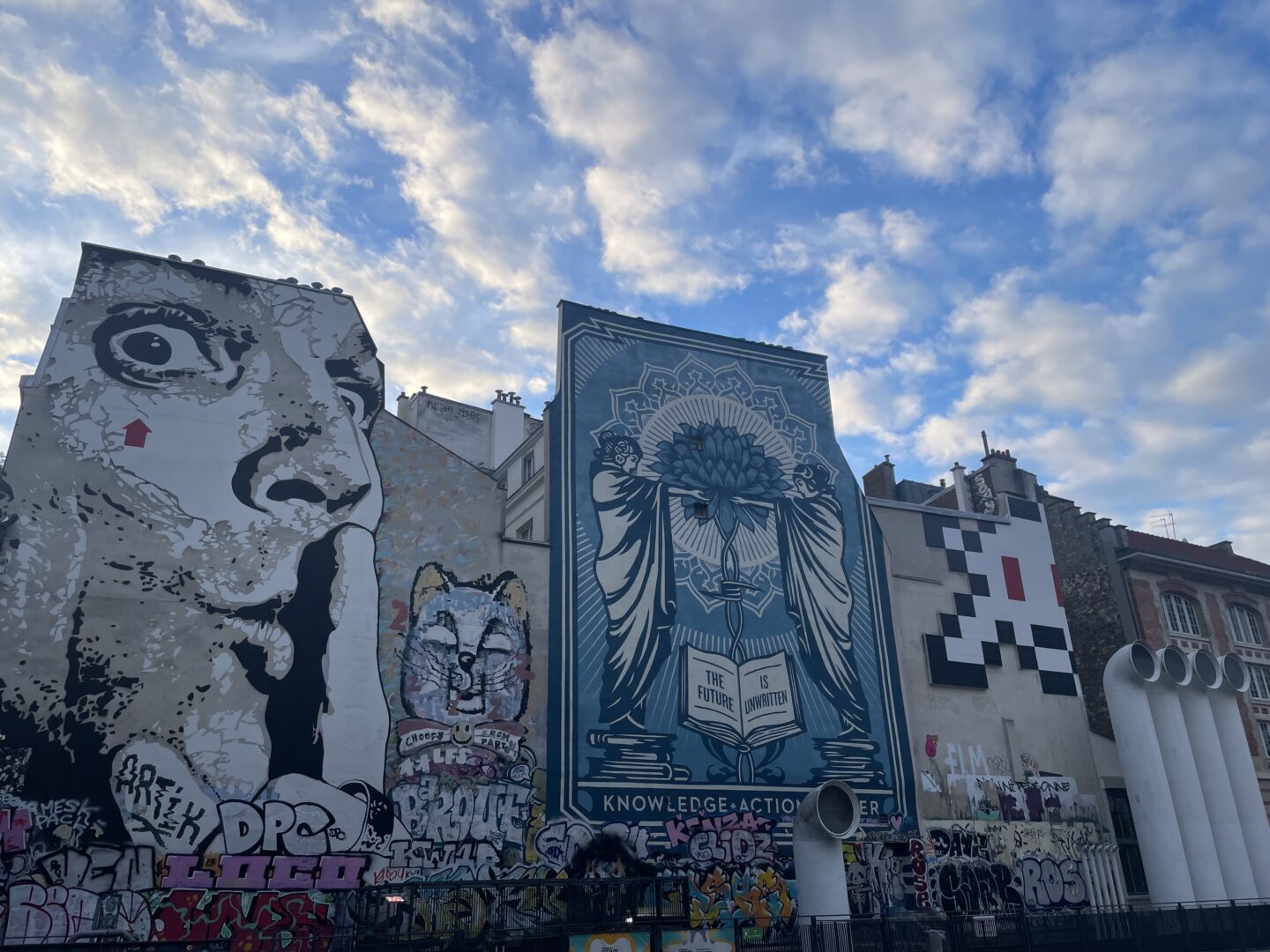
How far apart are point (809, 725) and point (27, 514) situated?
19691 mm

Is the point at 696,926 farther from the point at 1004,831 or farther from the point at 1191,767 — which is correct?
the point at 1191,767

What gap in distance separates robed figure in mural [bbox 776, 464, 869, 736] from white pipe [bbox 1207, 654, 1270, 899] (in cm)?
1173

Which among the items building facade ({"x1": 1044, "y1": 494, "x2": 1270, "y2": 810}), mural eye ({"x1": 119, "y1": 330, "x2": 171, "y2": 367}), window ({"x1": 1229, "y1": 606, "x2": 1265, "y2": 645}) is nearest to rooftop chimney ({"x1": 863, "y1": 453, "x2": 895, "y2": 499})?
building facade ({"x1": 1044, "y1": 494, "x2": 1270, "y2": 810})

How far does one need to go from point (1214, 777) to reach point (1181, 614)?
7.36 metres

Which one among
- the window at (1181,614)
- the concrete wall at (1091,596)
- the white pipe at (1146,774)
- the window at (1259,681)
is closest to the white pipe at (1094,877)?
the white pipe at (1146,774)

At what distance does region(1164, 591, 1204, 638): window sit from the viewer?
3388 cm

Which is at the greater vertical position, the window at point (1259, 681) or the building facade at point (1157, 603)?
the building facade at point (1157, 603)

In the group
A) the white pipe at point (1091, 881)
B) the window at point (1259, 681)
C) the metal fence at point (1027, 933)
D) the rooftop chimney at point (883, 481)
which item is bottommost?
the metal fence at point (1027, 933)

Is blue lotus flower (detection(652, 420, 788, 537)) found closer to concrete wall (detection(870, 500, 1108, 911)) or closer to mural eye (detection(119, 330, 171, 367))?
concrete wall (detection(870, 500, 1108, 911))

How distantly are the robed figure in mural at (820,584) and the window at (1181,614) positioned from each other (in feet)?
43.5

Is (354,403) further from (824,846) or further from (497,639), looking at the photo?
(824,846)

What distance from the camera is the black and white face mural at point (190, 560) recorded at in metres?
19.9

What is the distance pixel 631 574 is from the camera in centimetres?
2625

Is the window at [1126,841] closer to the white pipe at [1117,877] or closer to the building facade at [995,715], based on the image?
the white pipe at [1117,877]
